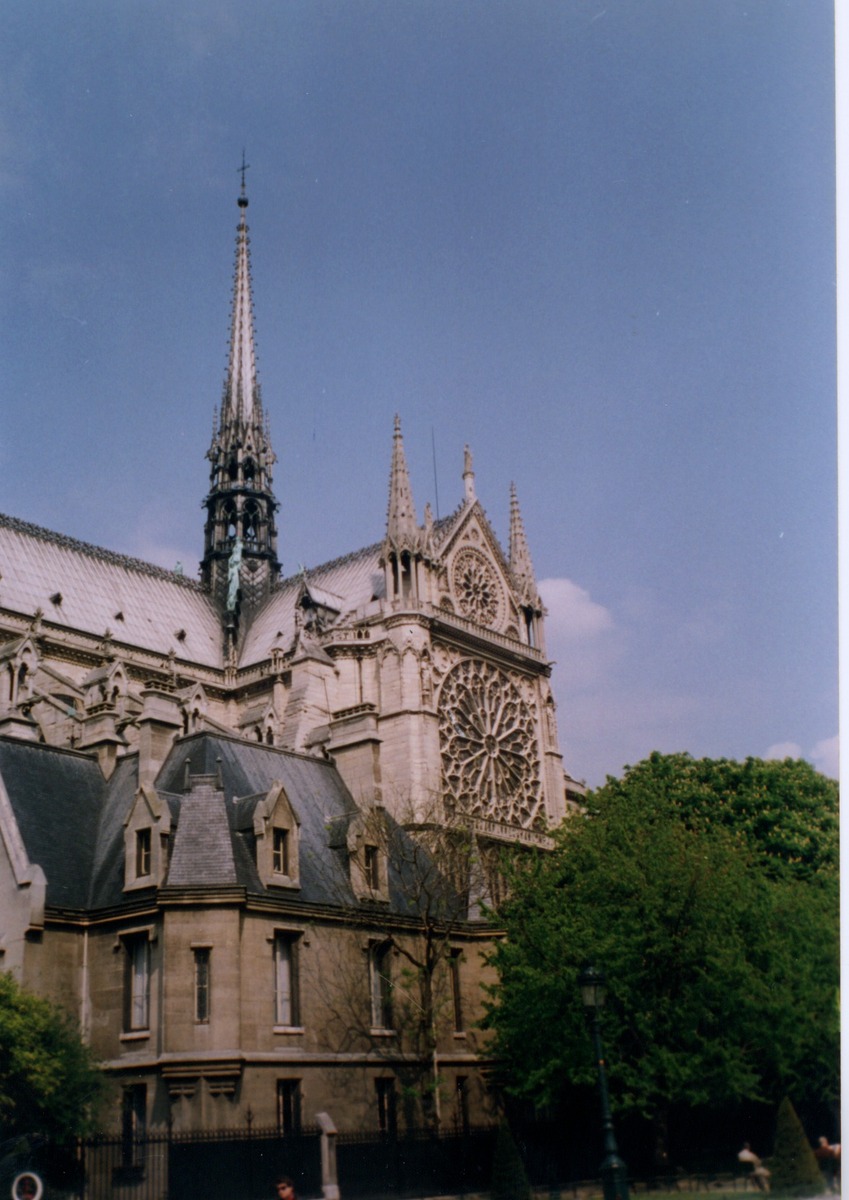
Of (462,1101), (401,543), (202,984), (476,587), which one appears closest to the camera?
(202,984)

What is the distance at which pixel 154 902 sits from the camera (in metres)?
26.5

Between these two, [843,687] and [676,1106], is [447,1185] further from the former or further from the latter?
[843,687]

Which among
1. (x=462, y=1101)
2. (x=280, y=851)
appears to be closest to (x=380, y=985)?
(x=462, y=1101)

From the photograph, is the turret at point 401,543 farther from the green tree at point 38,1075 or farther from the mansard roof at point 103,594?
the green tree at point 38,1075

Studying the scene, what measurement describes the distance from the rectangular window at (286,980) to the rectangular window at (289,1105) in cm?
118

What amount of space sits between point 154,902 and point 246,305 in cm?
7042

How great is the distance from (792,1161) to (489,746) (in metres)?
37.9

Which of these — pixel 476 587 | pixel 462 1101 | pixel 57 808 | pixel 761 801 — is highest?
pixel 476 587

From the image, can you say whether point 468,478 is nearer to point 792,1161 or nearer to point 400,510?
point 400,510

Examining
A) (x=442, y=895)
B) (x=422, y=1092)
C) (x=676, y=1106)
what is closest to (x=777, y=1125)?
(x=676, y=1106)

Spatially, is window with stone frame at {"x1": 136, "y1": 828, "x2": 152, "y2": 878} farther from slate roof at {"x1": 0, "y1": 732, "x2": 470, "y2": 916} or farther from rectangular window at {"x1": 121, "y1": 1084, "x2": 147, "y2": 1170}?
rectangular window at {"x1": 121, "y1": 1084, "x2": 147, "y2": 1170}

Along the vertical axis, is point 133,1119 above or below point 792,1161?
above

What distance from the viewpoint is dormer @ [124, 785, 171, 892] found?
88.4 feet

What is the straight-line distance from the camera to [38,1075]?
24.2 metres
